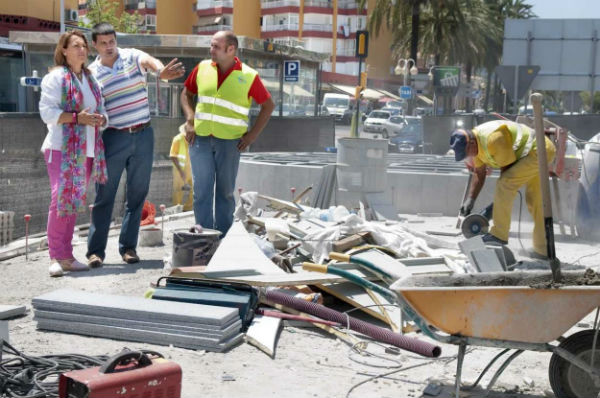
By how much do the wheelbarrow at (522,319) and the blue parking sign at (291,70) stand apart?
2131 centimetres

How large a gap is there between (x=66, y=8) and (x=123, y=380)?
42.1 metres

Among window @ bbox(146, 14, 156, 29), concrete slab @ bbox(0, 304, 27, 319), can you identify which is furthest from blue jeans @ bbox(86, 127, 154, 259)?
window @ bbox(146, 14, 156, 29)

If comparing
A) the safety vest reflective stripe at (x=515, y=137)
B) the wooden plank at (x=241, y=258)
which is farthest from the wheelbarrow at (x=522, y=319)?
the safety vest reflective stripe at (x=515, y=137)

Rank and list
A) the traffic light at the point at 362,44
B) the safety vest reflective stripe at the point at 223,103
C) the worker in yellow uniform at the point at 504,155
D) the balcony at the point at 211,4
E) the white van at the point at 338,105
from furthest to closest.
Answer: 1. the balcony at the point at 211,4
2. the white van at the point at 338,105
3. the traffic light at the point at 362,44
4. the worker in yellow uniform at the point at 504,155
5. the safety vest reflective stripe at the point at 223,103

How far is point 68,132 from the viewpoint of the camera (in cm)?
727

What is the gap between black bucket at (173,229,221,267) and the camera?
276 inches

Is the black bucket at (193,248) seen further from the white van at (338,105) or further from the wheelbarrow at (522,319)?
the white van at (338,105)

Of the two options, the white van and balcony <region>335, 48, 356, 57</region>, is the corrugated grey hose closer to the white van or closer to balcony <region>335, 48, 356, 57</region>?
the white van

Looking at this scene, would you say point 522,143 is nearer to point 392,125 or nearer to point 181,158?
point 181,158

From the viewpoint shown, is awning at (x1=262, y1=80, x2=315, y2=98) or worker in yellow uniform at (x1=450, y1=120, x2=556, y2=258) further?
awning at (x1=262, y1=80, x2=315, y2=98)

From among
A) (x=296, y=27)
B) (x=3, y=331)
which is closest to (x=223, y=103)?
(x=3, y=331)

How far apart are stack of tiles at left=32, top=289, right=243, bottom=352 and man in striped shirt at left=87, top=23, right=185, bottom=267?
1.96 metres

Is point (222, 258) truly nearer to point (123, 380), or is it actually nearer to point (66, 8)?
point (123, 380)

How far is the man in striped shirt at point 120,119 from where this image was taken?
7.58m
